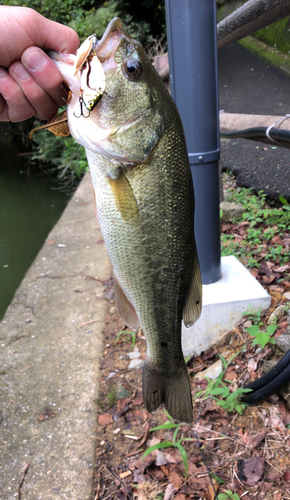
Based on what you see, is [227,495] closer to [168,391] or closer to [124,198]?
[168,391]

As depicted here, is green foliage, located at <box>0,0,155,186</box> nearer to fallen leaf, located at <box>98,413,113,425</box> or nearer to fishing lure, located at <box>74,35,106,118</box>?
fallen leaf, located at <box>98,413,113,425</box>

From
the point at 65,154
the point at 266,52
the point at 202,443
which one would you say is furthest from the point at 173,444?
the point at 65,154

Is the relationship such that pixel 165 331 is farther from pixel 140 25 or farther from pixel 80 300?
pixel 140 25

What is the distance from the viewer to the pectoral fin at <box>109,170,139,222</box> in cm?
117

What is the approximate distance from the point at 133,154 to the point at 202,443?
68.0 inches

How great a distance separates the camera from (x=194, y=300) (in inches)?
53.6

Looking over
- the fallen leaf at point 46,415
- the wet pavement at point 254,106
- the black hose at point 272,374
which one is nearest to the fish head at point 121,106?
the black hose at point 272,374

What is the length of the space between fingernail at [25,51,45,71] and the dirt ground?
188 cm

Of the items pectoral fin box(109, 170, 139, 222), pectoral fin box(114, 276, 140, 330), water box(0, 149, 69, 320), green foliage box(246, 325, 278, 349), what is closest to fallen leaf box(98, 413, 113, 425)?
green foliage box(246, 325, 278, 349)

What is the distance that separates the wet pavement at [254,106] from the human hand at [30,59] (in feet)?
6.88

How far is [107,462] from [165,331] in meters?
A: 1.24

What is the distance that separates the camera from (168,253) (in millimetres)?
1230

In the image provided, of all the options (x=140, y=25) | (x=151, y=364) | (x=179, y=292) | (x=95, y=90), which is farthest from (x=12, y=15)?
(x=140, y=25)

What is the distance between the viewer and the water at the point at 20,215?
570 cm
